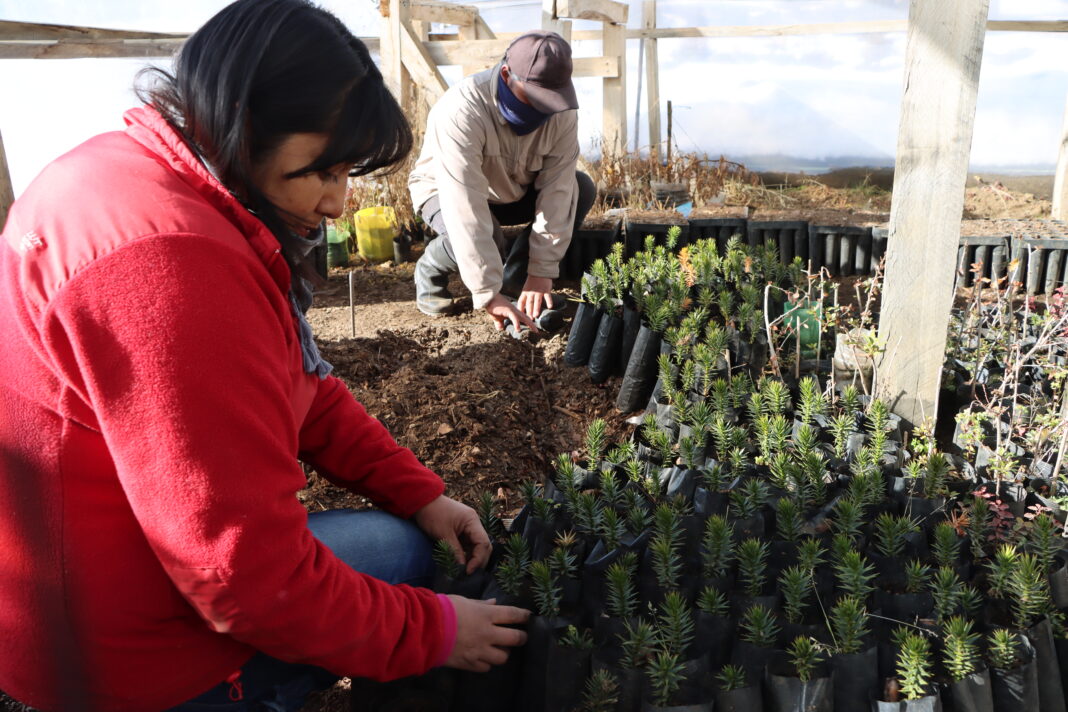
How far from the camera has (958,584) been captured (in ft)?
6.02

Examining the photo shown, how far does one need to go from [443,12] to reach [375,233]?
11.4 ft

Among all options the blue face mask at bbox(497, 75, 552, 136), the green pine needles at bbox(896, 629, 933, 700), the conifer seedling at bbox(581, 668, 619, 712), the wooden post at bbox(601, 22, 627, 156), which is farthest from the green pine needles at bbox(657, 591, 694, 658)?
Answer: the wooden post at bbox(601, 22, 627, 156)

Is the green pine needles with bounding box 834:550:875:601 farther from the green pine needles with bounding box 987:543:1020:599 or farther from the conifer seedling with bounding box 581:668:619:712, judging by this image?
the conifer seedling with bounding box 581:668:619:712

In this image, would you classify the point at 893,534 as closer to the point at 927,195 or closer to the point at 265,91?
the point at 927,195

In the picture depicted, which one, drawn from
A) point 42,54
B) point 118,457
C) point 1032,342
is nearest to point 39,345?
point 118,457

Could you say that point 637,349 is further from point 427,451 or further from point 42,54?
point 42,54

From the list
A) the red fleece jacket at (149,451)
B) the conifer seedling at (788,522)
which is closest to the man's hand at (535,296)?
the conifer seedling at (788,522)

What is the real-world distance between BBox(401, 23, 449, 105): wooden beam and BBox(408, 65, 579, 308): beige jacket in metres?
2.36

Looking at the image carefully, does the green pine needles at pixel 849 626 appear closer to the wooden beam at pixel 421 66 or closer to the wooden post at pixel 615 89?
the wooden beam at pixel 421 66

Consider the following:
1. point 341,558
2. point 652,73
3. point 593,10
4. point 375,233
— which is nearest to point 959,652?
point 341,558

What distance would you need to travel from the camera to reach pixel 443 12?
8398 millimetres

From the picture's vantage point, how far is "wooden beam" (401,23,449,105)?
6.75 metres

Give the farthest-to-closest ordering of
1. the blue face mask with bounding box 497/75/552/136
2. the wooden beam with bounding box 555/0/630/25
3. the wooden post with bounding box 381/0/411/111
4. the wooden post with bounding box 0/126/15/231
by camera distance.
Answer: the wooden beam with bounding box 555/0/630/25 → the wooden post with bounding box 381/0/411/111 → the wooden post with bounding box 0/126/15/231 → the blue face mask with bounding box 497/75/552/136

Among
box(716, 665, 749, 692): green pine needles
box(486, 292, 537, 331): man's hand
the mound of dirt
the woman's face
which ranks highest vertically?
the woman's face
